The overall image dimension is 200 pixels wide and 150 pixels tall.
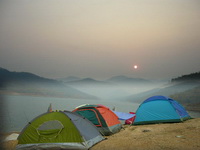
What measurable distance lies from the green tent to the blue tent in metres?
6.63

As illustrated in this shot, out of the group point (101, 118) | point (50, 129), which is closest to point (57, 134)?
point (50, 129)

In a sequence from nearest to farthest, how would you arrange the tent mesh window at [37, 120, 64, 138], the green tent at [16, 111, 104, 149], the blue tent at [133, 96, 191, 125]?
the green tent at [16, 111, 104, 149] < the tent mesh window at [37, 120, 64, 138] < the blue tent at [133, 96, 191, 125]

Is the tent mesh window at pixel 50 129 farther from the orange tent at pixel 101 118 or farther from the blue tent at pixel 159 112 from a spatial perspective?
the blue tent at pixel 159 112

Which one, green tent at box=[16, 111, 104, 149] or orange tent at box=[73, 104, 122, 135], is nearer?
green tent at box=[16, 111, 104, 149]

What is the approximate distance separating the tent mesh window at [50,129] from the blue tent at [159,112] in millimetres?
8004

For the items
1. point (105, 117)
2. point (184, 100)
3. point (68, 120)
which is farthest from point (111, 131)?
point (184, 100)

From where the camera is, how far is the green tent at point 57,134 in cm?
885

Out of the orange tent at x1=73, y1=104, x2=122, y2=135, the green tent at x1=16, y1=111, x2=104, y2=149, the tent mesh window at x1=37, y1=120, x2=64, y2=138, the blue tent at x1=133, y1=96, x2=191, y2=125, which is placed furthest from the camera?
the blue tent at x1=133, y1=96, x2=191, y2=125

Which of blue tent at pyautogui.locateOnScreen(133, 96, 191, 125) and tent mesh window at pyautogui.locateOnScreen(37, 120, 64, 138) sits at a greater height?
tent mesh window at pyautogui.locateOnScreen(37, 120, 64, 138)

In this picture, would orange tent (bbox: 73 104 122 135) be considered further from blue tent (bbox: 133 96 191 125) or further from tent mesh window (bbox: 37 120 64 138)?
tent mesh window (bbox: 37 120 64 138)

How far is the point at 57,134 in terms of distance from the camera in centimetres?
914

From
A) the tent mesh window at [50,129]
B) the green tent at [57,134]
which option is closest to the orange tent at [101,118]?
the green tent at [57,134]

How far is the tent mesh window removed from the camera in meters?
9.20

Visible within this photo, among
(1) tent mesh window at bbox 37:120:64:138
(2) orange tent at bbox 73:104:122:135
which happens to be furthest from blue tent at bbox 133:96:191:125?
(1) tent mesh window at bbox 37:120:64:138
